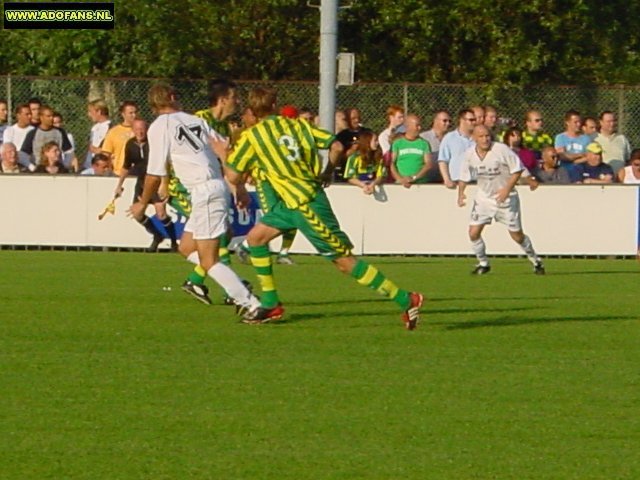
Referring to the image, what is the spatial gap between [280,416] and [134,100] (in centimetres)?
1779

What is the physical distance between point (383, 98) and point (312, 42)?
5527 millimetres

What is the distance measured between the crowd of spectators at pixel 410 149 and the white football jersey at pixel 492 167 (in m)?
2.05

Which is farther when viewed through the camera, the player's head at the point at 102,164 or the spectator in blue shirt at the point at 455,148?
the player's head at the point at 102,164

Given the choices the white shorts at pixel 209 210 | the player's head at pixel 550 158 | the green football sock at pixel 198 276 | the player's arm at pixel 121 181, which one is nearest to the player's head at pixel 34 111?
the player's arm at pixel 121 181

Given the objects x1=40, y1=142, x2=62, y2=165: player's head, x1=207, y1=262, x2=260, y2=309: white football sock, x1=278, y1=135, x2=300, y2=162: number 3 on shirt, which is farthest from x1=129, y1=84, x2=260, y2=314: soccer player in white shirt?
x1=40, y1=142, x2=62, y2=165: player's head

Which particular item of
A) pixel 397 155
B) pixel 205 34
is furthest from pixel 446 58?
pixel 397 155

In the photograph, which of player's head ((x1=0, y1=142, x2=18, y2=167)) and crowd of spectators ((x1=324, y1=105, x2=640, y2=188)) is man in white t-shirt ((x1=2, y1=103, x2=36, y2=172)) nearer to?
player's head ((x1=0, y1=142, x2=18, y2=167))

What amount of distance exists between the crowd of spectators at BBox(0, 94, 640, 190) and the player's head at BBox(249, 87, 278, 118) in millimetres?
9112

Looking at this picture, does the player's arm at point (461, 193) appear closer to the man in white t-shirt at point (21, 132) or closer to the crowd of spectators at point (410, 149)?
the crowd of spectators at point (410, 149)

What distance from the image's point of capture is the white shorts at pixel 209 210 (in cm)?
1300

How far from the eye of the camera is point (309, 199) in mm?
12273

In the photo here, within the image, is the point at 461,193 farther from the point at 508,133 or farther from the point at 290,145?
the point at 290,145

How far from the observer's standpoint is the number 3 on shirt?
12312 millimetres

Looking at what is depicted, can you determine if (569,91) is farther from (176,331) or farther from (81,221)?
(176,331)
